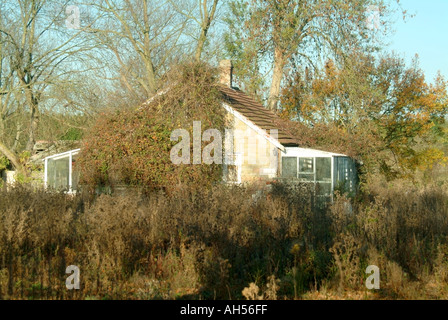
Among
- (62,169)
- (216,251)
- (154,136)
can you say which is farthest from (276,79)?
(216,251)

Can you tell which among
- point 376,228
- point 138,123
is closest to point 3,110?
point 138,123

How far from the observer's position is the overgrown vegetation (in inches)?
Answer: 237

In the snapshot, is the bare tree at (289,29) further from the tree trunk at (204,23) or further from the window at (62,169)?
the window at (62,169)

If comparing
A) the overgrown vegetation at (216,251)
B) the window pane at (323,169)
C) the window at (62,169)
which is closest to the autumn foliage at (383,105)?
the window pane at (323,169)

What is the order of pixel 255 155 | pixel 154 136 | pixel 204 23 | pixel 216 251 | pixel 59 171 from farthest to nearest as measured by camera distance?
pixel 204 23 → pixel 59 171 → pixel 255 155 → pixel 154 136 → pixel 216 251

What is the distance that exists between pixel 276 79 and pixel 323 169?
37.9 feet

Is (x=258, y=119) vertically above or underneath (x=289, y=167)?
above

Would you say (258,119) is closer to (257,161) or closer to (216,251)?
(257,161)

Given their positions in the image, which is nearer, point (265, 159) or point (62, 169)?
point (265, 159)

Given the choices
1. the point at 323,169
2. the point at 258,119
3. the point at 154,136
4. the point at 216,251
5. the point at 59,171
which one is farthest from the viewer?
the point at 258,119

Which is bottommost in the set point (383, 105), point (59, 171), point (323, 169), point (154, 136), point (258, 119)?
point (59, 171)

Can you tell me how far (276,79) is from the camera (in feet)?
90.9

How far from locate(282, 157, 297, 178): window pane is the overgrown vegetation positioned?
785cm
